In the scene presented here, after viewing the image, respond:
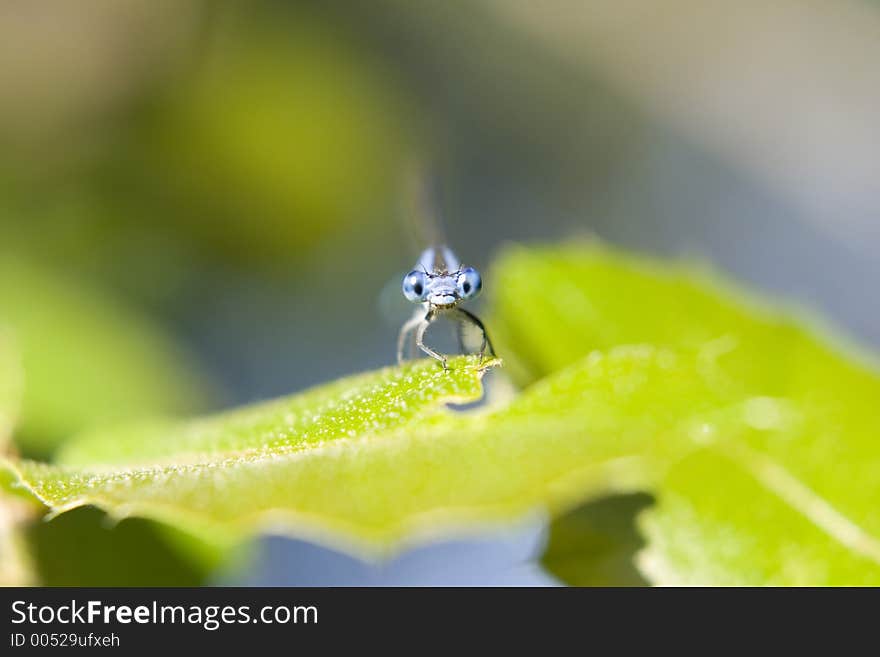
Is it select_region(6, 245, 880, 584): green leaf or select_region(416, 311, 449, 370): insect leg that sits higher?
select_region(416, 311, 449, 370): insect leg

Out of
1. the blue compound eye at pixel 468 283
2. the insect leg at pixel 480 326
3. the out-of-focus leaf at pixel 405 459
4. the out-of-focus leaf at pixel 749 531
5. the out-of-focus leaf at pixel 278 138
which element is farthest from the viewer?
the out-of-focus leaf at pixel 278 138

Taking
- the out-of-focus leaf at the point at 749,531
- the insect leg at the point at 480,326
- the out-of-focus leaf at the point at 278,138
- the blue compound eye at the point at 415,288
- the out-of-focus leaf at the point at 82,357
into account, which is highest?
the out-of-focus leaf at the point at 278,138

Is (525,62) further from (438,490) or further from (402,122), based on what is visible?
(438,490)

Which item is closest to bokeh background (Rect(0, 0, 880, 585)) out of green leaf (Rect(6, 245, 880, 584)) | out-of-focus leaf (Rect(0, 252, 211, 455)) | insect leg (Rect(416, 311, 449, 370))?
out-of-focus leaf (Rect(0, 252, 211, 455))

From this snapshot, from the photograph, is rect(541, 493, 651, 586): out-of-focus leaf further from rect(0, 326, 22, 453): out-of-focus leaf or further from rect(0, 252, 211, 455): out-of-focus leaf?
rect(0, 252, 211, 455): out-of-focus leaf

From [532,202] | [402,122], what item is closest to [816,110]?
[532,202]

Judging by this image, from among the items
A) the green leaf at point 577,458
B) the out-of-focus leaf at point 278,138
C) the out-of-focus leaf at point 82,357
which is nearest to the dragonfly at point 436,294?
the green leaf at point 577,458

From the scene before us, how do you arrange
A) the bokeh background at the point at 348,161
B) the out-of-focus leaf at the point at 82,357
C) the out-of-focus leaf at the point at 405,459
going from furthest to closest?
A: 1. the bokeh background at the point at 348,161
2. the out-of-focus leaf at the point at 82,357
3. the out-of-focus leaf at the point at 405,459

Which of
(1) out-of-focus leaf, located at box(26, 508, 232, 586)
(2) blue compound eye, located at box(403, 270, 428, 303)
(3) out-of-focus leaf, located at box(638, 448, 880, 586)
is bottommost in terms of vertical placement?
(3) out-of-focus leaf, located at box(638, 448, 880, 586)

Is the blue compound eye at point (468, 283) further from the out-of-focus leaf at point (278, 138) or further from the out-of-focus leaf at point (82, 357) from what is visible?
the out-of-focus leaf at point (278, 138)
